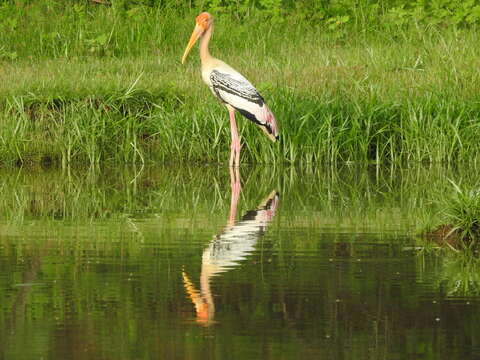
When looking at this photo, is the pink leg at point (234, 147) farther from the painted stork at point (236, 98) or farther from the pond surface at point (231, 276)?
the pond surface at point (231, 276)

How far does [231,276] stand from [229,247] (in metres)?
1.32

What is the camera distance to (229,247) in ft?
31.3

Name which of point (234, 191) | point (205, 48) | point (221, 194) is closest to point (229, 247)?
point (221, 194)

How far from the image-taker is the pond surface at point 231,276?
6355mm

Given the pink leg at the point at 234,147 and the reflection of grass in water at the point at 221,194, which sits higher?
the pink leg at the point at 234,147

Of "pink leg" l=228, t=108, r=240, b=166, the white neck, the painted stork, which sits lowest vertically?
"pink leg" l=228, t=108, r=240, b=166

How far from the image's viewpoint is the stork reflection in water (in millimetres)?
7336

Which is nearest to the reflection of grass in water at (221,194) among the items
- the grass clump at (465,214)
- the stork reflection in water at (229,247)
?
the stork reflection in water at (229,247)

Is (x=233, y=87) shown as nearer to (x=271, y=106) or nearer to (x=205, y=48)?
(x=271, y=106)

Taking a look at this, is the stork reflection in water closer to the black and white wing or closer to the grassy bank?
the black and white wing

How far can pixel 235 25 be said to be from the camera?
77.1ft

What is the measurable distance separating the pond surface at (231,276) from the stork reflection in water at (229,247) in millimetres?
14

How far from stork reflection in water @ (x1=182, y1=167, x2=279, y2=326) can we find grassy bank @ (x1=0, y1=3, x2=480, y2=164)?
131 inches

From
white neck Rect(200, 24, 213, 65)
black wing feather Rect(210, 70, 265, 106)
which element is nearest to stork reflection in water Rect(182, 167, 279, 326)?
black wing feather Rect(210, 70, 265, 106)
